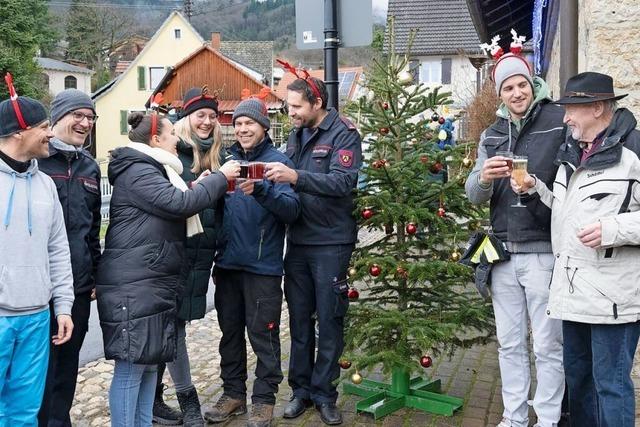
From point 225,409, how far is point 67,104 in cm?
234

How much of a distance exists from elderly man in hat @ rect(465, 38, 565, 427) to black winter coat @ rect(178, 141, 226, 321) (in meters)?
1.73

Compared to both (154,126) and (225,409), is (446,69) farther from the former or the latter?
(154,126)

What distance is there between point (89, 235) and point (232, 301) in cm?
121

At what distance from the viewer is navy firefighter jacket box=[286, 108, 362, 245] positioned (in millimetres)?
4906

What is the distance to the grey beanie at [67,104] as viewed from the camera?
13.9 ft

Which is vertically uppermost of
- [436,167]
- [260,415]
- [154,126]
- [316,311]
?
[154,126]

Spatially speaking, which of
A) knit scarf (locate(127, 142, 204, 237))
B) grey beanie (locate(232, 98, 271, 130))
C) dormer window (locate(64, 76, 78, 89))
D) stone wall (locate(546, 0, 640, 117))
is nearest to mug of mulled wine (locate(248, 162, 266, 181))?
knit scarf (locate(127, 142, 204, 237))

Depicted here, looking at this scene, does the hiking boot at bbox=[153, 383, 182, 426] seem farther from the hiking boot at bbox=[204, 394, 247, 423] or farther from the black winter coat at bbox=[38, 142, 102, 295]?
the black winter coat at bbox=[38, 142, 102, 295]

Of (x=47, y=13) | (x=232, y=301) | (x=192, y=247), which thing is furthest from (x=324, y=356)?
(x=47, y=13)

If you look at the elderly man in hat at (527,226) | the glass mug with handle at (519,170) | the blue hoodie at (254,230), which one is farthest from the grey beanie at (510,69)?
the blue hoodie at (254,230)

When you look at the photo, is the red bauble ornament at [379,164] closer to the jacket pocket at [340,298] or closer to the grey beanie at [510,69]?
the jacket pocket at [340,298]

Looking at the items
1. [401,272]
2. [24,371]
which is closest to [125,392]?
[24,371]

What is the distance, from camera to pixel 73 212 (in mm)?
4172

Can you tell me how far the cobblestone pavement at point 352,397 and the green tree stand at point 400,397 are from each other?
0.06 m
